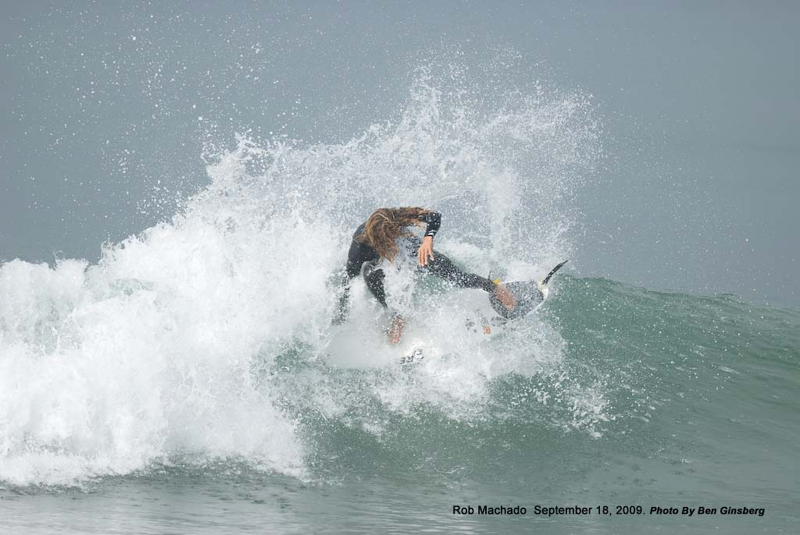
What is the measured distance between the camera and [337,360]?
6.54 m

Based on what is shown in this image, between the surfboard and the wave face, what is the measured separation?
0.26m

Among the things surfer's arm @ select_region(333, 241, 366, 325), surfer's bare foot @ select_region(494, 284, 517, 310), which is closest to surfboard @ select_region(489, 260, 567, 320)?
surfer's bare foot @ select_region(494, 284, 517, 310)

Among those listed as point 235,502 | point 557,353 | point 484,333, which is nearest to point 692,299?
point 557,353

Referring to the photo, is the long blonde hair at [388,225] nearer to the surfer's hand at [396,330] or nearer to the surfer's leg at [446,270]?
the surfer's leg at [446,270]

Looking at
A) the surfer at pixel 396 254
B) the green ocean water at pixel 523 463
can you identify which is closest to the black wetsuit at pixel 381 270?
the surfer at pixel 396 254

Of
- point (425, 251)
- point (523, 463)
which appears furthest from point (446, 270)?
point (523, 463)

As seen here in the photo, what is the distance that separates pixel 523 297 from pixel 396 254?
133cm

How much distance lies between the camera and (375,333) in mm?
6695

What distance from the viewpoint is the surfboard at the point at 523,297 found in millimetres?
6730

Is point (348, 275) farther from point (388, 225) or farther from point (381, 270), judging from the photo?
point (388, 225)

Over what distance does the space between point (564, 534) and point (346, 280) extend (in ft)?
10.9

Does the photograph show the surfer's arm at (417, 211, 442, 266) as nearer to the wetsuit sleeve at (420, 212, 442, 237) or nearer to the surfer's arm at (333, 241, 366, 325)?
the wetsuit sleeve at (420, 212, 442, 237)

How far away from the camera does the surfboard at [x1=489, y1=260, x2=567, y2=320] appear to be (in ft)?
22.1

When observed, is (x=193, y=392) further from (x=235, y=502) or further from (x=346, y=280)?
(x=346, y=280)
